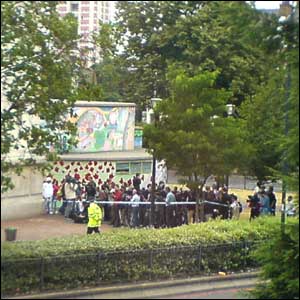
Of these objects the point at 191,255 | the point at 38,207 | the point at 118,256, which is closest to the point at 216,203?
the point at 38,207

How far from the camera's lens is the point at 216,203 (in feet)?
76.9

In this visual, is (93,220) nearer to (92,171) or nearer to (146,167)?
(92,171)

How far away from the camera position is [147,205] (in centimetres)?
2242

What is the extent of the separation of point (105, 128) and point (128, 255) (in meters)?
18.1

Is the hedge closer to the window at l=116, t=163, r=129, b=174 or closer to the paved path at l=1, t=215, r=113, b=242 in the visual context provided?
the paved path at l=1, t=215, r=113, b=242

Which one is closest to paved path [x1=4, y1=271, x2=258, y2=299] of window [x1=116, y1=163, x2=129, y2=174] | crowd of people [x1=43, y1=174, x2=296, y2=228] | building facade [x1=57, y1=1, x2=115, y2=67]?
building facade [x1=57, y1=1, x2=115, y2=67]

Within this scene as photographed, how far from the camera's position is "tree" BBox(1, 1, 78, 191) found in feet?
41.8

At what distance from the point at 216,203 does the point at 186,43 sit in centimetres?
1115

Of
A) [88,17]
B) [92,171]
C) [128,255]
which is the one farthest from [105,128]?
[128,255]

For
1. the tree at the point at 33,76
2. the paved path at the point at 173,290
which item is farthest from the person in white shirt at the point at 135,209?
the tree at the point at 33,76

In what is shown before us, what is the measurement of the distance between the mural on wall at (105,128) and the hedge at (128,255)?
14.8m

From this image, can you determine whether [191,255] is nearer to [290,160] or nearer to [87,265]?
[87,265]

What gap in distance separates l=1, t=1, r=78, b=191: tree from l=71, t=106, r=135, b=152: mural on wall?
55.1 ft

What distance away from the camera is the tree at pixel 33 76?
12.7 m
